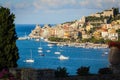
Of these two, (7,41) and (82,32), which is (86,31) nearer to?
(82,32)

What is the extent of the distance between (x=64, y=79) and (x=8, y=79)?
1114mm

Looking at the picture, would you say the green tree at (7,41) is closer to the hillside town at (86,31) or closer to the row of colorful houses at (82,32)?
the row of colorful houses at (82,32)

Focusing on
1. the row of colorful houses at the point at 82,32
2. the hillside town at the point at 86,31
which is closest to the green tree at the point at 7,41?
the row of colorful houses at the point at 82,32

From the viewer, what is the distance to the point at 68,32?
156 m

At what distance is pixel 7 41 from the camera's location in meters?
11.3

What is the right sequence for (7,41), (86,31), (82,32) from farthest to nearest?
(86,31) < (82,32) < (7,41)

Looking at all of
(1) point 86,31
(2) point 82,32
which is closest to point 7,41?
(2) point 82,32

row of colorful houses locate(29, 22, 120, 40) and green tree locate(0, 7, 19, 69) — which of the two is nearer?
green tree locate(0, 7, 19, 69)

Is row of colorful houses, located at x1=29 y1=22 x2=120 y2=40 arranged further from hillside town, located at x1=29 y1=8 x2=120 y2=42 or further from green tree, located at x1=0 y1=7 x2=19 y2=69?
green tree, located at x1=0 y1=7 x2=19 y2=69

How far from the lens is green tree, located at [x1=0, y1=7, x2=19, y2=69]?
11.2 metres

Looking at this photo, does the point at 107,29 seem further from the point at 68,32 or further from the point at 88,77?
the point at 88,77

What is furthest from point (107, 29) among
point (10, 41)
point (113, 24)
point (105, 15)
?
point (10, 41)

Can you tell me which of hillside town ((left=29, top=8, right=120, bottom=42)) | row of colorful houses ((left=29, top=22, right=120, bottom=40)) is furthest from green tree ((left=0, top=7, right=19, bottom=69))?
hillside town ((left=29, top=8, right=120, bottom=42))

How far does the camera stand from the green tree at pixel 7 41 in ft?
36.8
